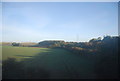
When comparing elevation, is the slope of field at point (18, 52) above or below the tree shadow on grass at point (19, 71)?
above

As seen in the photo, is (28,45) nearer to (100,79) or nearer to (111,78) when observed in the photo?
(100,79)

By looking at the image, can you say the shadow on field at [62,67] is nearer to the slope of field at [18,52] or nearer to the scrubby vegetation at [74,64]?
the scrubby vegetation at [74,64]

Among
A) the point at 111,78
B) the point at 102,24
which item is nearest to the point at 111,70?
the point at 111,78

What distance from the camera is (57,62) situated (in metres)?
3.19

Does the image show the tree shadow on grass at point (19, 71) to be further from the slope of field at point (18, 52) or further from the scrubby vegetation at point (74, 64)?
the slope of field at point (18, 52)

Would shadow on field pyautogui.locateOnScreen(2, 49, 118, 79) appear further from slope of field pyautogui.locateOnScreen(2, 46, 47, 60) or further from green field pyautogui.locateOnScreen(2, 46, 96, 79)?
slope of field pyautogui.locateOnScreen(2, 46, 47, 60)

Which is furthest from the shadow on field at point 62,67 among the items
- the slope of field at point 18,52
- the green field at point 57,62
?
the slope of field at point 18,52

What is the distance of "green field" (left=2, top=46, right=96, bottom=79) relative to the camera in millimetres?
3145

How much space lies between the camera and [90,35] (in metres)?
3.32

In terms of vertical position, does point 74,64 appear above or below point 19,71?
above

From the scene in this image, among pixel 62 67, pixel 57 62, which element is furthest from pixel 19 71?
pixel 62 67

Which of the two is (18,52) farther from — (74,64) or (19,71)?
(74,64)

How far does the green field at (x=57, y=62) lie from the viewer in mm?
3145

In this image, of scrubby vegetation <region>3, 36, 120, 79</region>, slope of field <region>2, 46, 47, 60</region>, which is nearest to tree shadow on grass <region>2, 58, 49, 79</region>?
scrubby vegetation <region>3, 36, 120, 79</region>
